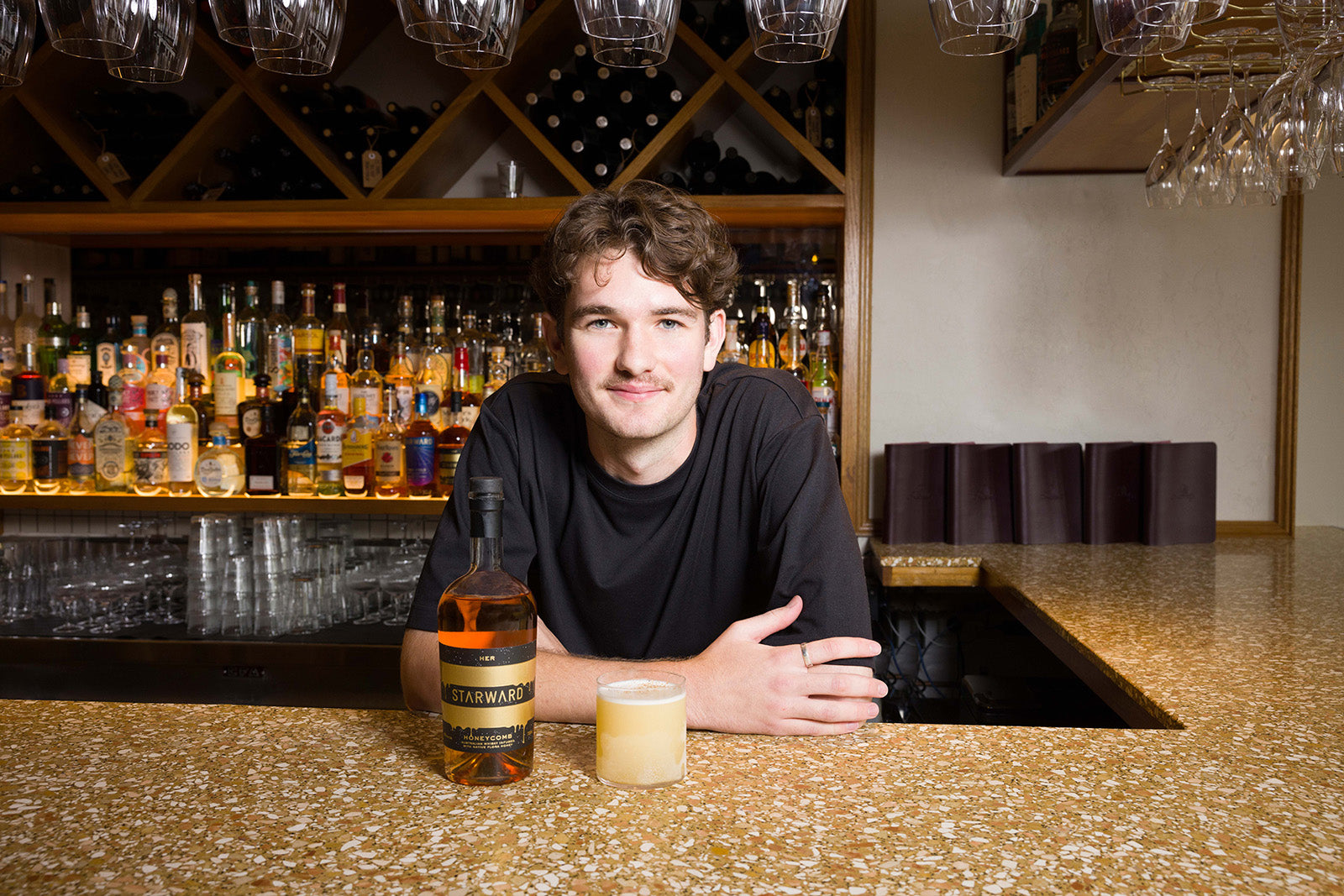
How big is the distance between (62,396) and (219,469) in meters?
0.50

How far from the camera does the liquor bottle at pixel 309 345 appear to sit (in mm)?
2449

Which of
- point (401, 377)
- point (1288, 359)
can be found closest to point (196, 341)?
point (401, 377)

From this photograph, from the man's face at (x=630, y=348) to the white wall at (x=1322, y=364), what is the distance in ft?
6.64

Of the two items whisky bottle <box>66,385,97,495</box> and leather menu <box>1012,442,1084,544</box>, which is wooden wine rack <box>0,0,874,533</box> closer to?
whisky bottle <box>66,385,97,495</box>

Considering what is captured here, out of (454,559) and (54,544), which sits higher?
(454,559)

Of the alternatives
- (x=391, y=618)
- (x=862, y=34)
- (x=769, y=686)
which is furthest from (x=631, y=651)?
(x=862, y=34)

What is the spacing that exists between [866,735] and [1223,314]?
2.08 m

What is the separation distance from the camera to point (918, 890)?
0.59 meters

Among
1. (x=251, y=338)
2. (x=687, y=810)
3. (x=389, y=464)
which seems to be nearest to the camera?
(x=687, y=810)

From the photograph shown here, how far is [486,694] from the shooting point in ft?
2.38

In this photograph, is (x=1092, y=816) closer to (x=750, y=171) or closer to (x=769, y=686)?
(x=769, y=686)

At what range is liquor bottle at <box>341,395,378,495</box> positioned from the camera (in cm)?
233

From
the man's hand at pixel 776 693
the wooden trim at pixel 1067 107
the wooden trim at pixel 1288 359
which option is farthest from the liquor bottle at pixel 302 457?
the wooden trim at pixel 1288 359

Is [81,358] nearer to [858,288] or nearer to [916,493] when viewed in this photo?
[858,288]
